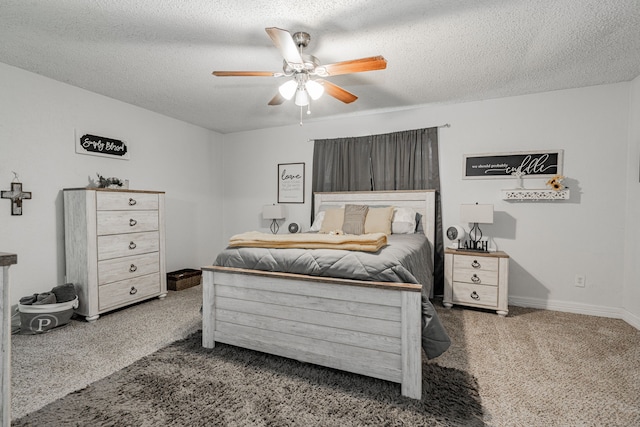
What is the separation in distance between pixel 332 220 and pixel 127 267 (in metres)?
2.25

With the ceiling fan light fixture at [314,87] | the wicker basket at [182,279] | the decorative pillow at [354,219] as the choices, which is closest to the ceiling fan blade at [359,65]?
the ceiling fan light fixture at [314,87]

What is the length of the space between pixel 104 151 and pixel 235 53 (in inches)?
79.9

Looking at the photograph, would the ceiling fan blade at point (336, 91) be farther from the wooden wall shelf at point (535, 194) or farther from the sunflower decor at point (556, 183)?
the sunflower decor at point (556, 183)

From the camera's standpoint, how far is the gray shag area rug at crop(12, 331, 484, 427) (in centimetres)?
149

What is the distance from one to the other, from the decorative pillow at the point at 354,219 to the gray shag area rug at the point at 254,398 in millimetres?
1524

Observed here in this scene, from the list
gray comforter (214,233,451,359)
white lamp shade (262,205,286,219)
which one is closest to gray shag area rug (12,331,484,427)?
gray comforter (214,233,451,359)

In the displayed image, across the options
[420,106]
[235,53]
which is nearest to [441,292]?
[420,106]

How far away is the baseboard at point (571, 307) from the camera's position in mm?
2908

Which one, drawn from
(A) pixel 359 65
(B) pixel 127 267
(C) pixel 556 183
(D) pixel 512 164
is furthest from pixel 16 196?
(C) pixel 556 183

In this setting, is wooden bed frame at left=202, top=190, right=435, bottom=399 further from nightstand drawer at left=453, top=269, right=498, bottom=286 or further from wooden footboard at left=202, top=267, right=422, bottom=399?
nightstand drawer at left=453, top=269, right=498, bottom=286

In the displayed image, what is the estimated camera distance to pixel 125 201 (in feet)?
10.1

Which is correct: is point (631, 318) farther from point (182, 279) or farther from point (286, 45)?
point (182, 279)

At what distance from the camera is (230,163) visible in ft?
16.2

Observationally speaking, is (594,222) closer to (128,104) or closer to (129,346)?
(129,346)
